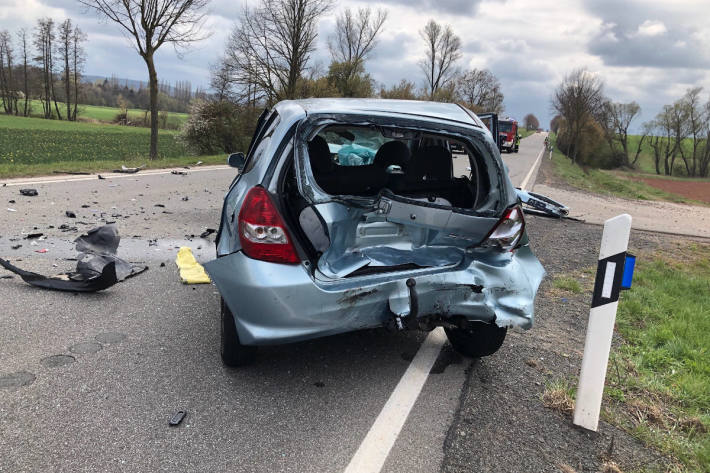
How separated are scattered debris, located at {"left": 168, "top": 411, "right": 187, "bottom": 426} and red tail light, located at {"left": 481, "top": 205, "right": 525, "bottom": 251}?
199 centimetres

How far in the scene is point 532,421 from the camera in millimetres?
2803

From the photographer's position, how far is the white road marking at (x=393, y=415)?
2.34 metres

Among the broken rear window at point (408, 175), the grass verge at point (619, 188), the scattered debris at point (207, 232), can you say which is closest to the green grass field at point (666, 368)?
the broken rear window at point (408, 175)

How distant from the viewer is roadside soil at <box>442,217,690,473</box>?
244 cm

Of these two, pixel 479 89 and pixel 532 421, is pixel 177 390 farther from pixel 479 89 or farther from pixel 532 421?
pixel 479 89

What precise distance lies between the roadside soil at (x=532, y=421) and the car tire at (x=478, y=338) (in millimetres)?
106

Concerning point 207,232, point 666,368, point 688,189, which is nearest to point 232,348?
point 666,368

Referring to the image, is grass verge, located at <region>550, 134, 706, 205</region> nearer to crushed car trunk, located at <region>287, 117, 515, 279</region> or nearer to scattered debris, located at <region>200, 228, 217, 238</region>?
scattered debris, located at <region>200, 228, 217, 238</region>

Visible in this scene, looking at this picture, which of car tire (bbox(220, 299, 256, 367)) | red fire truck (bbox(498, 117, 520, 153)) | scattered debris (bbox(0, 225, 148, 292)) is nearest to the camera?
car tire (bbox(220, 299, 256, 367))

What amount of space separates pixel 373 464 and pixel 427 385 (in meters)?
0.90

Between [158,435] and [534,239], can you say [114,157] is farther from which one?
[158,435]

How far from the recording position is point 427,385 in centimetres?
313

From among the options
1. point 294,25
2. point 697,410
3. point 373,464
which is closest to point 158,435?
point 373,464

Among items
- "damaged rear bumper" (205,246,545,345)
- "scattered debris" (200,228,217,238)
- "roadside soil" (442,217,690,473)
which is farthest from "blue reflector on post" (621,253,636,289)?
"scattered debris" (200,228,217,238)
